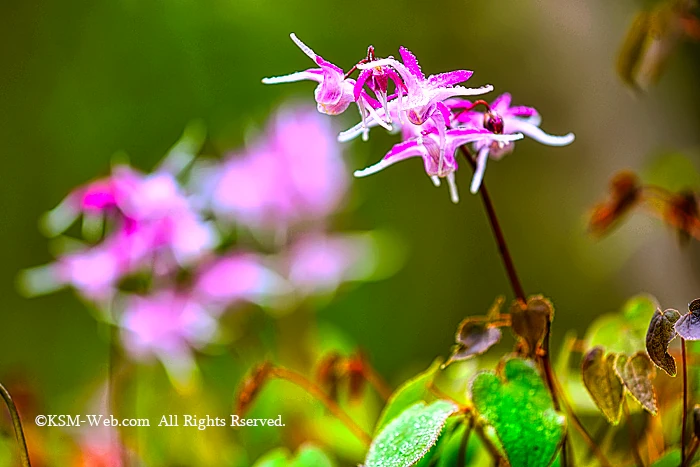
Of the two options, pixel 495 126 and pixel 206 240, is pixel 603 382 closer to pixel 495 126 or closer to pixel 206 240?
pixel 495 126

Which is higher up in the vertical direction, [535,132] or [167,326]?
[535,132]

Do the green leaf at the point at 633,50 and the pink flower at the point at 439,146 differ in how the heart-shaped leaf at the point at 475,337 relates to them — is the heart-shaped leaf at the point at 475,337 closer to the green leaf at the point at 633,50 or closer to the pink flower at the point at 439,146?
the pink flower at the point at 439,146

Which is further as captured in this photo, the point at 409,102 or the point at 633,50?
the point at 633,50

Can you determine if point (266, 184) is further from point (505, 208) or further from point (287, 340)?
point (505, 208)

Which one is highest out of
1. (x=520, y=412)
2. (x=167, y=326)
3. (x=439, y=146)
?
(x=439, y=146)

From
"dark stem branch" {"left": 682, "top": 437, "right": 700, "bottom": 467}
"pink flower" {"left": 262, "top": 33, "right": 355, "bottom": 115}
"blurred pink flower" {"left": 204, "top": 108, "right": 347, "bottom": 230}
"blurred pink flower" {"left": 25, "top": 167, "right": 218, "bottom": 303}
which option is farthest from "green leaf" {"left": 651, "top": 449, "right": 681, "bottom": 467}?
"blurred pink flower" {"left": 204, "top": 108, "right": 347, "bottom": 230}

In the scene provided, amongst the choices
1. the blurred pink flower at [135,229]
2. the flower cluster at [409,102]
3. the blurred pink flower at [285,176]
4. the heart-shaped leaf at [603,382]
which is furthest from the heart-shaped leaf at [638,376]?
the blurred pink flower at [285,176]

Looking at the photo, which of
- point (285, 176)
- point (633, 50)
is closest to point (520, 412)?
point (633, 50)
